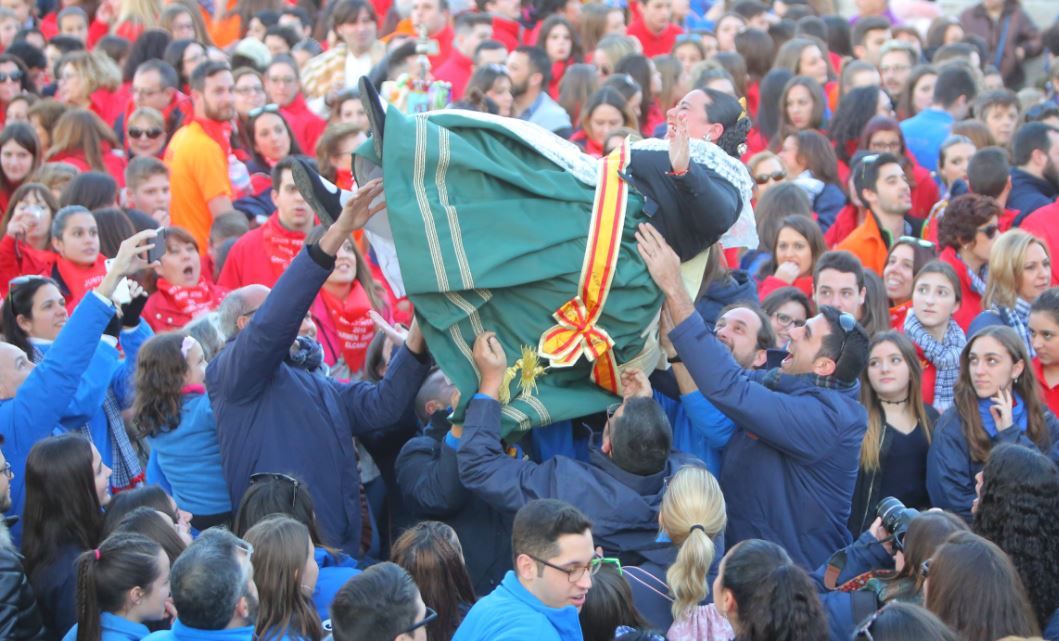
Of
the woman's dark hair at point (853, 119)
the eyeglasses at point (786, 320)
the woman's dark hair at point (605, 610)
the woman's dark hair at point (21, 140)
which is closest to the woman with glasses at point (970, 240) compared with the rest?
the eyeglasses at point (786, 320)

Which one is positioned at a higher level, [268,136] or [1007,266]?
[268,136]

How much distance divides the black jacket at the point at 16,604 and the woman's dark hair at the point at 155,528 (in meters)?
0.30

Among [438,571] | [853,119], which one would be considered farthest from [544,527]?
[853,119]

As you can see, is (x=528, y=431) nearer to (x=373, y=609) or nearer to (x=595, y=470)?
(x=595, y=470)

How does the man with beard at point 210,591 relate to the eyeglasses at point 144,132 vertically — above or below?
below

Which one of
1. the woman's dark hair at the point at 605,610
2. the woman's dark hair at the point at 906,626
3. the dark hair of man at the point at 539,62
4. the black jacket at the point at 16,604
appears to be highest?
the dark hair of man at the point at 539,62

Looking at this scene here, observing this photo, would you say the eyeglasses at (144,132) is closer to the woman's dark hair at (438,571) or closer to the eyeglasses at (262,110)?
the eyeglasses at (262,110)

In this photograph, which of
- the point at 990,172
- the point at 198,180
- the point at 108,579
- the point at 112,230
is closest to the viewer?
the point at 108,579

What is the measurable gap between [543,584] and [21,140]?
215 inches

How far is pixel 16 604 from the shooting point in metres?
4.34

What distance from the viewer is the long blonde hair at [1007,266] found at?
21.9 ft

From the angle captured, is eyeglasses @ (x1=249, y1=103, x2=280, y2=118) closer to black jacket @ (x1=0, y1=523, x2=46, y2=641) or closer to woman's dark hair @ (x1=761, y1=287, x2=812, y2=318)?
woman's dark hair @ (x1=761, y1=287, x2=812, y2=318)

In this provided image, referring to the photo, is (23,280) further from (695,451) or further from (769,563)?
(769,563)

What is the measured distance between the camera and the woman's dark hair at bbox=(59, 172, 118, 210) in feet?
24.5
